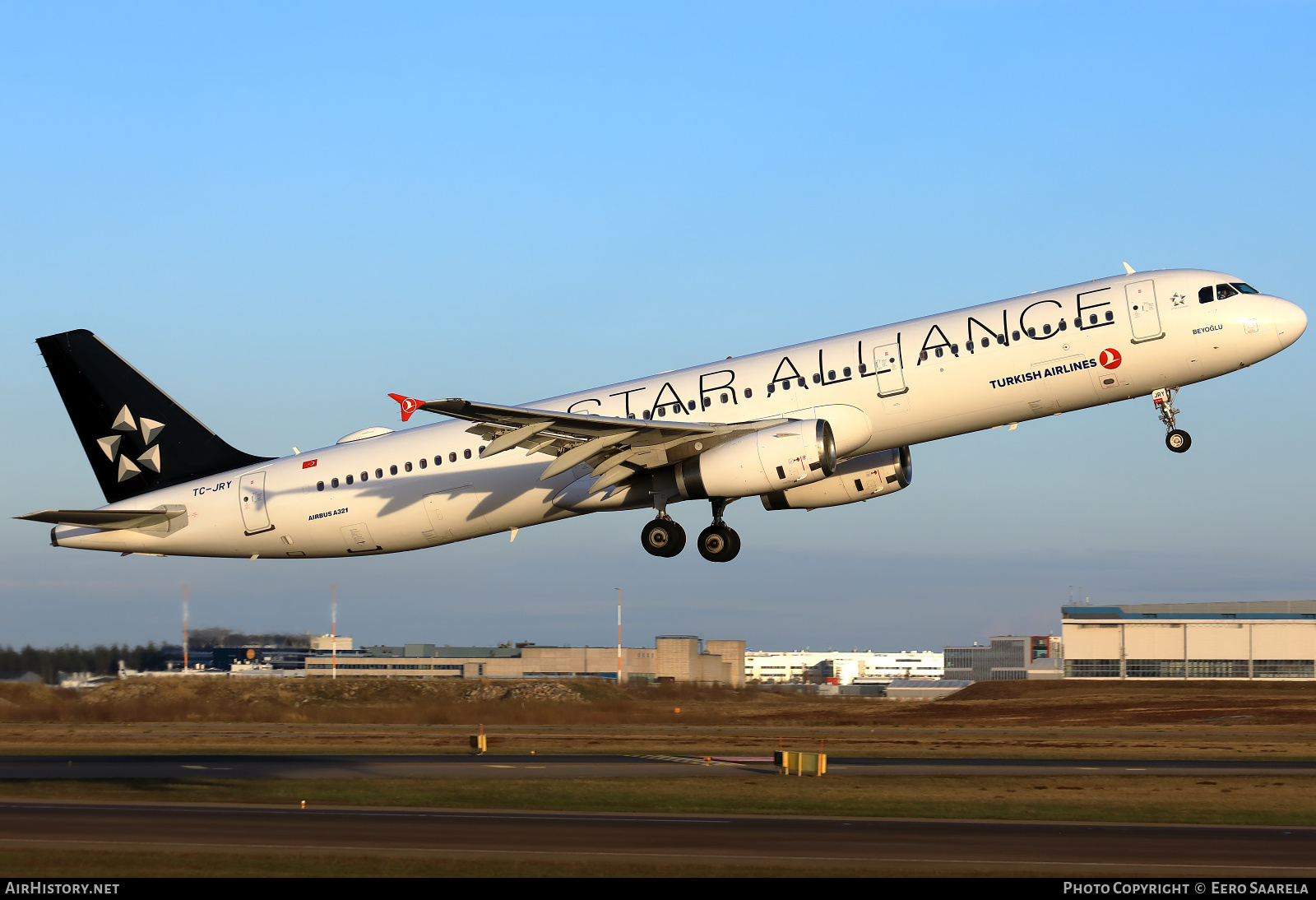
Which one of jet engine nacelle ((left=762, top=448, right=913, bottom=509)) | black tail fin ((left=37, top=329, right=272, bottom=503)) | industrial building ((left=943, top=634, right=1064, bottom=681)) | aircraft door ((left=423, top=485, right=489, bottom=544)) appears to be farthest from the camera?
industrial building ((left=943, top=634, right=1064, bottom=681))

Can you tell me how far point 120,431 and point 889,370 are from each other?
25.2 m

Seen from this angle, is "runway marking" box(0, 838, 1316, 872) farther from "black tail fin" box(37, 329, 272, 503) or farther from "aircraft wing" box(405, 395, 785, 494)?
"black tail fin" box(37, 329, 272, 503)

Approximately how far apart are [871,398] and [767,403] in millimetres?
2934

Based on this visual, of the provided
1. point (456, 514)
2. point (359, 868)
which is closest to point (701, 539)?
point (456, 514)

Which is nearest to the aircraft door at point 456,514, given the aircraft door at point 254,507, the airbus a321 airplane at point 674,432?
the airbus a321 airplane at point 674,432

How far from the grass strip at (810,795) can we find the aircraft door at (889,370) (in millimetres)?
10442

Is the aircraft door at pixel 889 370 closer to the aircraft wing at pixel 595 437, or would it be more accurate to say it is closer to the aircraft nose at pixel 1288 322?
the aircraft wing at pixel 595 437

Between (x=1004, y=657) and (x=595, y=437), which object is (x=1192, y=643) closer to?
(x=1004, y=657)

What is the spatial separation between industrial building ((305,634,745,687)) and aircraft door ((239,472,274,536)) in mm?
36428

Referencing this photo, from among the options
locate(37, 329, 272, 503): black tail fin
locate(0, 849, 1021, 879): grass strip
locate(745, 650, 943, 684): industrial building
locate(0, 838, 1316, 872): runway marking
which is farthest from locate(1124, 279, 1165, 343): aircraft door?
locate(745, 650, 943, 684): industrial building

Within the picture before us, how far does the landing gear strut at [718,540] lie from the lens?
Result: 38.5m

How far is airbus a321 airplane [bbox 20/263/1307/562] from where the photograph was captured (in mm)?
33969
